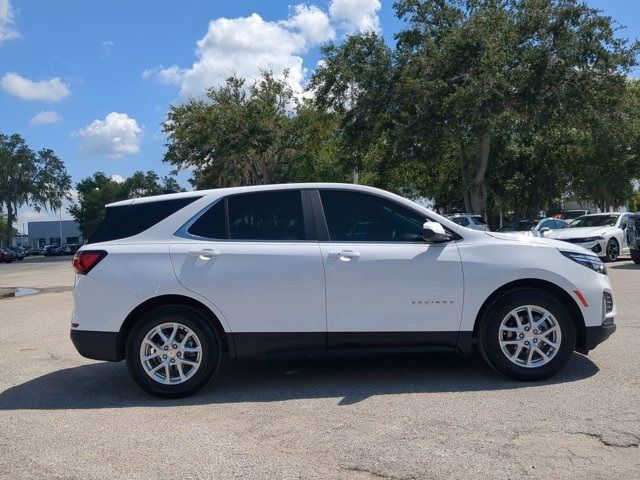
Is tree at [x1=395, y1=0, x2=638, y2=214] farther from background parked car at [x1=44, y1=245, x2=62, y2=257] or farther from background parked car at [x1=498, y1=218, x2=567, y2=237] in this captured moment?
background parked car at [x1=44, y1=245, x2=62, y2=257]

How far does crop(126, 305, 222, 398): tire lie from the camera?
17.9ft

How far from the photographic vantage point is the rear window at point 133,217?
18.7ft

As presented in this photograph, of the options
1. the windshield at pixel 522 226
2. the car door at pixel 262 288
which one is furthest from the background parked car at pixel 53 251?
the car door at pixel 262 288

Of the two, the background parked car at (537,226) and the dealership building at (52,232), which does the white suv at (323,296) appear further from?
the dealership building at (52,232)

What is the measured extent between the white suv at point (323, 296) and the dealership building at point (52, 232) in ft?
354

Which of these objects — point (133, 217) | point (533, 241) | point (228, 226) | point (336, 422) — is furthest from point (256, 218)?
point (533, 241)

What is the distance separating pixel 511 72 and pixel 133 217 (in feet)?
75.1

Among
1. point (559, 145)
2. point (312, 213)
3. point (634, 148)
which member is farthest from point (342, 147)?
point (312, 213)

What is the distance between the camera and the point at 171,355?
5461mm

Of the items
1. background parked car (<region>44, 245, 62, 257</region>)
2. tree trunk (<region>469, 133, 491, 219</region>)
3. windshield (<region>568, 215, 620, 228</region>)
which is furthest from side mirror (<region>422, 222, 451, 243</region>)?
background parked car (<region>44, 245, 62, 257</region>)

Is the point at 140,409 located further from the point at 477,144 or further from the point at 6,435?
the point at 477,144

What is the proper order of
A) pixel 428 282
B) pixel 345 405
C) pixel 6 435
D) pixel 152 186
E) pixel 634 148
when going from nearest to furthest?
pixel 6 435
pixel 345 405
pixel 428 282
pixel 634 148
pixel 152 186

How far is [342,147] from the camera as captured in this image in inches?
1246

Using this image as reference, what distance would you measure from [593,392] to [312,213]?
2836 millimetres
